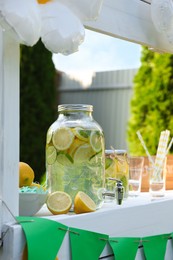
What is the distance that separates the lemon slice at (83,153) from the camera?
98 cm

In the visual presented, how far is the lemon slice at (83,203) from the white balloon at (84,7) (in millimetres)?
353

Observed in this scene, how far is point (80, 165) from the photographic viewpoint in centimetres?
98

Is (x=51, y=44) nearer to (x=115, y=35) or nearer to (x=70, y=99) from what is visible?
(x=115, y=35)

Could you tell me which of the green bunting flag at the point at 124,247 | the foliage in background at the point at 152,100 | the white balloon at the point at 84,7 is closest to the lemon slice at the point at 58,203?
the green bunting flag at the point at 124,247

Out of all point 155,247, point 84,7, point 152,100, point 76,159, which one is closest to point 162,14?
point 84,7

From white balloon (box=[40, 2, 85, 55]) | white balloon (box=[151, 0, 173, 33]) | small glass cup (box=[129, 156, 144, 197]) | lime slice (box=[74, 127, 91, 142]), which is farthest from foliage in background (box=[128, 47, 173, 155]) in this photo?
white balloon (box=[40, 2, 85, 55])

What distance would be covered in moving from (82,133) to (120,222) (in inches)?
8.3

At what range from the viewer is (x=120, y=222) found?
102 cm

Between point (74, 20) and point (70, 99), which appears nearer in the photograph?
point (74, 20)

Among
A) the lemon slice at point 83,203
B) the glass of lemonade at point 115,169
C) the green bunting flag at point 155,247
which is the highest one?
the glass of lemonade at point 115,169

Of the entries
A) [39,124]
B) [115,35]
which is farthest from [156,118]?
[115,35]

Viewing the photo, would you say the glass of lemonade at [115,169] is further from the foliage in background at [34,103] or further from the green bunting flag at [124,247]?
the foliage in background at [34,103]

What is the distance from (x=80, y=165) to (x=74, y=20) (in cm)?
30

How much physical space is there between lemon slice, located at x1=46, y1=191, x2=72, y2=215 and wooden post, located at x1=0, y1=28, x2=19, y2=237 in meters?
0.11
